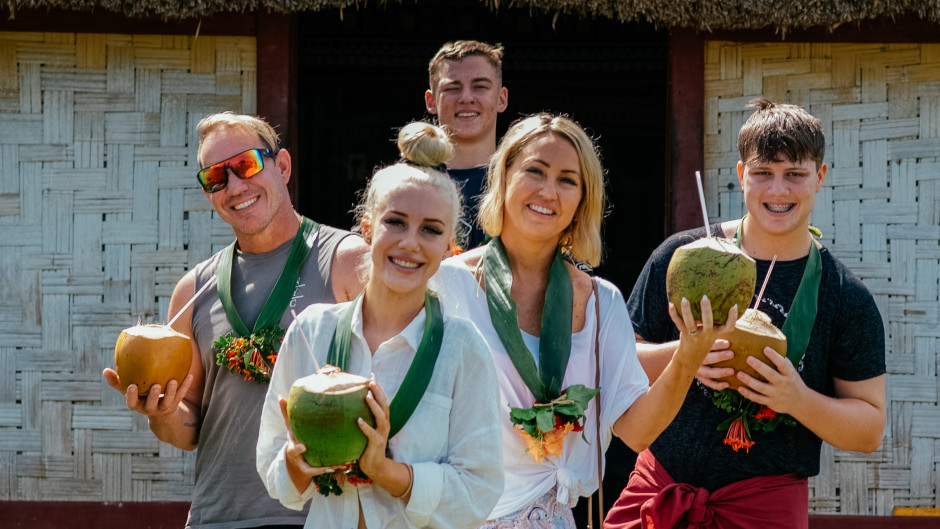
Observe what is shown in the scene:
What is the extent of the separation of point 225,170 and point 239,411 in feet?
2.42

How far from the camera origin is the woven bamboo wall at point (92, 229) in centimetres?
494

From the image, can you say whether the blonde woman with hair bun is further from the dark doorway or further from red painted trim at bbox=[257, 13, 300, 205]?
the dark doorway

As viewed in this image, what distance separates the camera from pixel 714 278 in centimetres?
282

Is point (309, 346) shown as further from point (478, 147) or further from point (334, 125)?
point (334, 125)

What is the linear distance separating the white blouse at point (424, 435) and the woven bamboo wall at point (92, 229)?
2.48 metres

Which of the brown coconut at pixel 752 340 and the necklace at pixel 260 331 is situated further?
the necklace at pixel 260 331

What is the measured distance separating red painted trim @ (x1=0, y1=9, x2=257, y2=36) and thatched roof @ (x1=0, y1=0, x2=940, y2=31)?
10 centimetres

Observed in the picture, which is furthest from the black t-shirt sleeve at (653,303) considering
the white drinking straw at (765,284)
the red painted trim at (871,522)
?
the red painted trim at (871,522)

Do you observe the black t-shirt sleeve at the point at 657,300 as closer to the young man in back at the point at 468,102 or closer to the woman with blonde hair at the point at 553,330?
the woman with blonde hair at the point at 553,330

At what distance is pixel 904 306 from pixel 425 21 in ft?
10.2

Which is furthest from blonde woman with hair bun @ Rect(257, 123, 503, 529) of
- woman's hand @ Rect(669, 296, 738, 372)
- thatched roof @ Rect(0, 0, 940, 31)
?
thatched roof @ Rect(0, 0, 940, 31)

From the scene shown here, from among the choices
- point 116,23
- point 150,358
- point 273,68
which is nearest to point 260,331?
point 150,358

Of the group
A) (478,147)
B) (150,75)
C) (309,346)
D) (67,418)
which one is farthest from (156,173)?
(309,346)

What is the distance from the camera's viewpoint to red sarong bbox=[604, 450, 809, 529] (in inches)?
127
